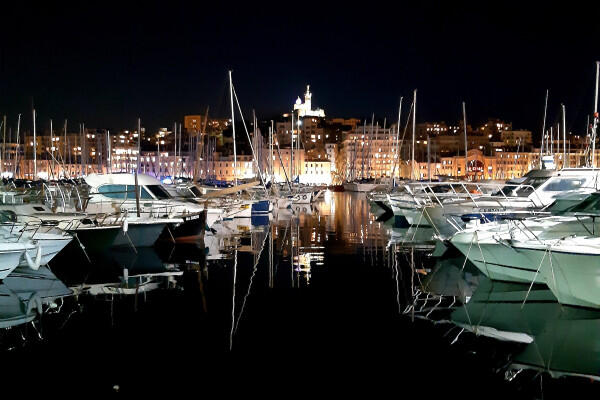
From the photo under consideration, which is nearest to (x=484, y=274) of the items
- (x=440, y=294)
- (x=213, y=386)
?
(x=440, y=294)

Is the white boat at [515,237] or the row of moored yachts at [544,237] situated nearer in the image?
the row of moored yachts at [544,237]

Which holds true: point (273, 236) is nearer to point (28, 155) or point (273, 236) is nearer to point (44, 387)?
point (44, 387)

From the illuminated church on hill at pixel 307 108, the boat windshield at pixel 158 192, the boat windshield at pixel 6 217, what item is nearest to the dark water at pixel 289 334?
the boat windshield at pixel 6 217

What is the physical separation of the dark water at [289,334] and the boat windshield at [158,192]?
20.8 ft

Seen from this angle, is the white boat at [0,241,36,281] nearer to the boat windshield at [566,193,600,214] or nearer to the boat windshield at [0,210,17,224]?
the boat windshield at [0,210,17,224]

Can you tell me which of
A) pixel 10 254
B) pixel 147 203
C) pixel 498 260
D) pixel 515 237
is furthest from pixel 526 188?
pixel 10 254

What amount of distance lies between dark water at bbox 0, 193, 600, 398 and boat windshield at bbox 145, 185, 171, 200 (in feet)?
20.8

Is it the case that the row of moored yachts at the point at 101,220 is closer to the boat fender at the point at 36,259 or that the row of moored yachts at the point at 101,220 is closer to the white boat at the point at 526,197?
the boat fender at the point at 36,259

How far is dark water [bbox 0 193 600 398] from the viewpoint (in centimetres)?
869

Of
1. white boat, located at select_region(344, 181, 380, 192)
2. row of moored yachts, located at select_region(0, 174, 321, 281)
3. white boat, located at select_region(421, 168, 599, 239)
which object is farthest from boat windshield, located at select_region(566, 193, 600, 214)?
white boat, located at select_region(344, 181, 380, 192)

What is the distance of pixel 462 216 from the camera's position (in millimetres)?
20359

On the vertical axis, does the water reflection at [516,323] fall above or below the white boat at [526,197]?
below

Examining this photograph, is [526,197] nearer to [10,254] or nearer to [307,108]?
[10,254]

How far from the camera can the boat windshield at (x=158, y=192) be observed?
2503 centimetres
